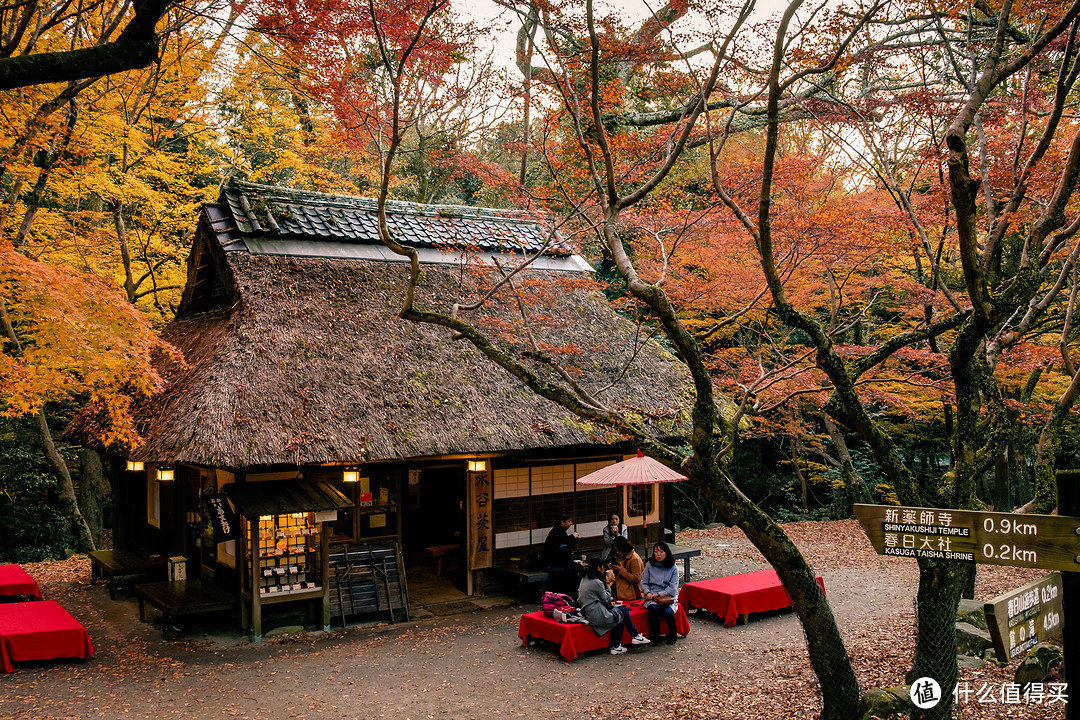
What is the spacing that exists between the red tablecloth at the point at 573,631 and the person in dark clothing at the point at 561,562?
32.8 inches

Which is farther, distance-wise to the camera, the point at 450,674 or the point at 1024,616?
the point at 450,674

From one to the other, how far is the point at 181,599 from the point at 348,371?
359cm

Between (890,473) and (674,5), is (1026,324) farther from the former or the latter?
(674,5)

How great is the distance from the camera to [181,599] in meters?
10.0

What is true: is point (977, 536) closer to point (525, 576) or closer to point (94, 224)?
point (525, 576)

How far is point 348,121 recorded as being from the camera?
1070 centimetres

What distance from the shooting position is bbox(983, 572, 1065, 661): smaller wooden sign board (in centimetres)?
372

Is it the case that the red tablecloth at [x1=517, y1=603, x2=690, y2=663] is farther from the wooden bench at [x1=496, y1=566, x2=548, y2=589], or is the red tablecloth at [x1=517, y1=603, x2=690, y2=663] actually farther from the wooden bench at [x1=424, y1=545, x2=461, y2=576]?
the wooden bench at [x1=424, y1=545, x2=461, y2=576]

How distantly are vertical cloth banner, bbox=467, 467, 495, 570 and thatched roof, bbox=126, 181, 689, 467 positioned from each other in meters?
1.41

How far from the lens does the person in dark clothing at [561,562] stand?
1035 centimetres

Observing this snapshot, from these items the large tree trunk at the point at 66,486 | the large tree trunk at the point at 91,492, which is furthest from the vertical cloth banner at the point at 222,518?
the large tree trunk at the point at 91,492

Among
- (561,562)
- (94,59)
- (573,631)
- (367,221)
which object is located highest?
(367,221)

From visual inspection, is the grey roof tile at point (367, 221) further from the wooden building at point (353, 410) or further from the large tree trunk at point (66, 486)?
the large tree trunk at point (66, 486)

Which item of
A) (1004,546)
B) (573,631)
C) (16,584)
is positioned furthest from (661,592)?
(16,584)
